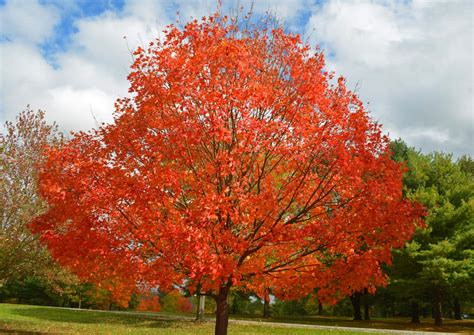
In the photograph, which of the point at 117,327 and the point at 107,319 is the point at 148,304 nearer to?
the point at 107,319

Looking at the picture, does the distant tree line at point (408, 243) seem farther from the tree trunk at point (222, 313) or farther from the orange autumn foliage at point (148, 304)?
the orange autumn foliage at point (148, 304)

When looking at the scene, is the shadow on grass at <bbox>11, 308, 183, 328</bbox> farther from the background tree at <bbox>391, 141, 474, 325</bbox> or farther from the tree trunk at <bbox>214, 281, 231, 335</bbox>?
the background tree at <bbox>391, 141, 474, 325</bbox>

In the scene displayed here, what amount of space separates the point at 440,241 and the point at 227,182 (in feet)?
88.3

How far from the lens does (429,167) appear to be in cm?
3916

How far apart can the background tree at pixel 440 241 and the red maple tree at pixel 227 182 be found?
21.7 meters

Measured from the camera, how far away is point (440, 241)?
33.1 m

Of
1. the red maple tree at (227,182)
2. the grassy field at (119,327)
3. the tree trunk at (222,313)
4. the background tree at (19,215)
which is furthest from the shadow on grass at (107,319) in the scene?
the red maple tree at (227,182)

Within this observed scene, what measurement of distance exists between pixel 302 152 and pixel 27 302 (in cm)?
6509

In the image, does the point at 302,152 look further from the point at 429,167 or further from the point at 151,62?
the point at 429,167

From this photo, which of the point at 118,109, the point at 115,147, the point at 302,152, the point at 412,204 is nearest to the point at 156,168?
the point at 115,147

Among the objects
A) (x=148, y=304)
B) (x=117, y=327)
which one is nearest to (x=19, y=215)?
(x=117, y=327)

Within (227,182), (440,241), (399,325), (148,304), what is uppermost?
(440,241)

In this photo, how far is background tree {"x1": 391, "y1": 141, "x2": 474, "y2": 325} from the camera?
30969 millimetres

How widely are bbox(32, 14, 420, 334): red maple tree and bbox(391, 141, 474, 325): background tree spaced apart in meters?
21.7
